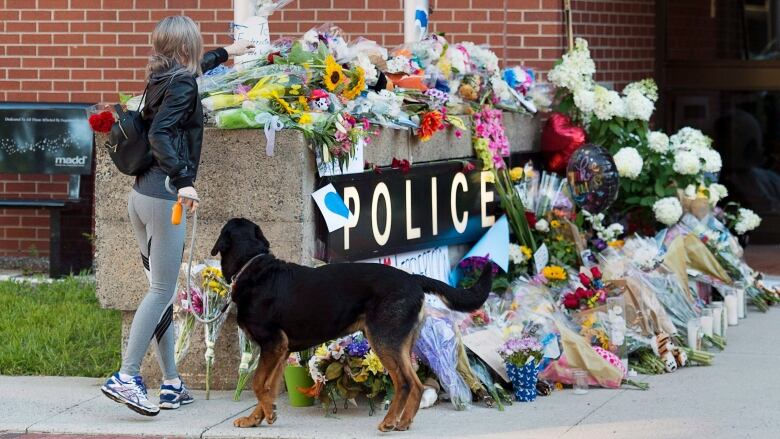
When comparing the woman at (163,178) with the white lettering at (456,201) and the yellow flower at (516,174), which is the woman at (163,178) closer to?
the white lettering at (456,201)

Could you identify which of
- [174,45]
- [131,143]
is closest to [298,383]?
[131,143]

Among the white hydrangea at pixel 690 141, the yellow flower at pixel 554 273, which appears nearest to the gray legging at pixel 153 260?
the yellow flower at pixel 554 273

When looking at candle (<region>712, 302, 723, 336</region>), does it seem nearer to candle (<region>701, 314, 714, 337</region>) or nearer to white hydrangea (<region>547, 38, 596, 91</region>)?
candle (<region>701, 314, 714, 337</region>)

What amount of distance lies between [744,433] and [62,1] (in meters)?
6.81

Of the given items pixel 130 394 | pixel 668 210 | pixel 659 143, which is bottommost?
pixel 130 394

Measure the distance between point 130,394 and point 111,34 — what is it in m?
5.05

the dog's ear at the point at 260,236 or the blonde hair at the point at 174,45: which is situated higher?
the blonde hair at the point at 174,45

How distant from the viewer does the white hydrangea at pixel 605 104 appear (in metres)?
9.73

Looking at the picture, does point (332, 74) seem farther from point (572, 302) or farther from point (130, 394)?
point (130, 394)

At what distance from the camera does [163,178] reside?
20.7ft

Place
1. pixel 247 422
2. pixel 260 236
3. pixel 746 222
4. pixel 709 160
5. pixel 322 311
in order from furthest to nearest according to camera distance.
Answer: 1. pixel 746 222
2. pixel 709 160
3. pixel 260 236
4. pixel 247 422
5. pixel 322 311

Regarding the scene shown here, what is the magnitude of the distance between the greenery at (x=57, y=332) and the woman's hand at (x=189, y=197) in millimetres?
1727

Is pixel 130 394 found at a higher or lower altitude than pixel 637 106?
lower

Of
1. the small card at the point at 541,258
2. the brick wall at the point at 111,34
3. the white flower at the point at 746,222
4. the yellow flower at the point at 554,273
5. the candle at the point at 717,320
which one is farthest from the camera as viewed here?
the brick wall at the point at 111,34
